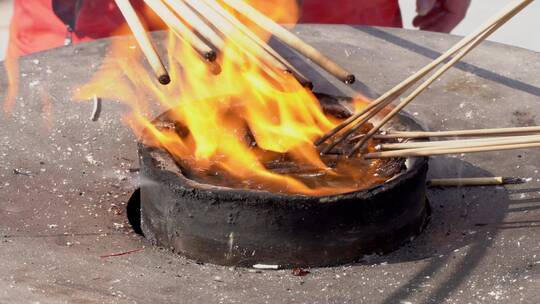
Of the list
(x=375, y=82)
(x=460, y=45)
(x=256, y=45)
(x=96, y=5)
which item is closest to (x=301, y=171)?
(x=256, y=45)

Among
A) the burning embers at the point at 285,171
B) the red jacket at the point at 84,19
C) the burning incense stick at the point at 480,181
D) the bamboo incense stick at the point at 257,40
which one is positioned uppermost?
the bamboo incense stick at the point at 257,40

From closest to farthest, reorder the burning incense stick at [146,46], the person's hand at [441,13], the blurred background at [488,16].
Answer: the burning incense stick at [146,46]
the person's hand at [441,13]
the blurred background at [488,16]

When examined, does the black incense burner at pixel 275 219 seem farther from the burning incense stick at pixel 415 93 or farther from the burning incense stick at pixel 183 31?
the burning incense stick at pixel 183 31

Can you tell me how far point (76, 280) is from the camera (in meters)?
2.38

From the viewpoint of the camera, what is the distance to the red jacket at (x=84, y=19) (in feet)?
14.3

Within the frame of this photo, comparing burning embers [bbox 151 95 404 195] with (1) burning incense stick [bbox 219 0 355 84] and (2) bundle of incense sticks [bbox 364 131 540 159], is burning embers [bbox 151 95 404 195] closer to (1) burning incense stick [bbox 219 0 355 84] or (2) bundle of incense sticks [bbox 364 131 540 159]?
(2) bundle of incense sticks [bbox 364 131 540 159]

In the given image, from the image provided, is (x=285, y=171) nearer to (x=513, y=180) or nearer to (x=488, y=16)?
(x=513, y=180)

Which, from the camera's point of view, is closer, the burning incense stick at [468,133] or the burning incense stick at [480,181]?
the burning incense stick at [468,133]

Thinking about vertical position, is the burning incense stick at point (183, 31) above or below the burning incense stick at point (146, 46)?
above

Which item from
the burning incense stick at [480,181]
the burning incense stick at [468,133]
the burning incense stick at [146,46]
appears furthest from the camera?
the burning incense stick at [480,181]

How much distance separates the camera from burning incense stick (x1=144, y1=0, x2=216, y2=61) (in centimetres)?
239

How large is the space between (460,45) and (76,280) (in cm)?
115

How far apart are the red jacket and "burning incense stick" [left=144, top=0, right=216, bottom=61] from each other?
5.82 ft

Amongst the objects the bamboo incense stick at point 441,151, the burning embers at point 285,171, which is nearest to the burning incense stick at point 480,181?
the burning embers at point 285,171
